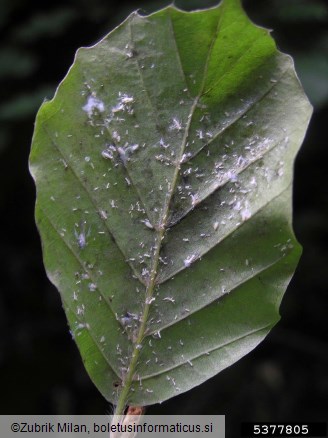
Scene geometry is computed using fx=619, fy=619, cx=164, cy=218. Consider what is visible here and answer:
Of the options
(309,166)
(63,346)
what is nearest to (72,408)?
(63,346)

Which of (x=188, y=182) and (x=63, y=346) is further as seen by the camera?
(x=63, y=346)

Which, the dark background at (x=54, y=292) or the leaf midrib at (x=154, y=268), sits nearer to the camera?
the leaf midrib at (x=154, y=268)

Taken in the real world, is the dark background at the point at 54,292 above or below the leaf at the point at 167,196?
below

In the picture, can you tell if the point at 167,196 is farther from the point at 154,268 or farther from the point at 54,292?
the point at 54,292

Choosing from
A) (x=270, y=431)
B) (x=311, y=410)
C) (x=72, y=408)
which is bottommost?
(x=311, y=410)

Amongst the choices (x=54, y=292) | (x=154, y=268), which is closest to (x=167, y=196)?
(x=154, y=268)

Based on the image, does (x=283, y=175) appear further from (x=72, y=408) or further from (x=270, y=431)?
(x=72, y=408)

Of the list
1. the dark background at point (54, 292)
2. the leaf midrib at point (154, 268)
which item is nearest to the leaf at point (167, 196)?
the leaf midrib at point (154, 268)

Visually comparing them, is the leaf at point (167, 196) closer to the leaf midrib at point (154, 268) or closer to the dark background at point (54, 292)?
the leaf midrib at point (154, 268)
